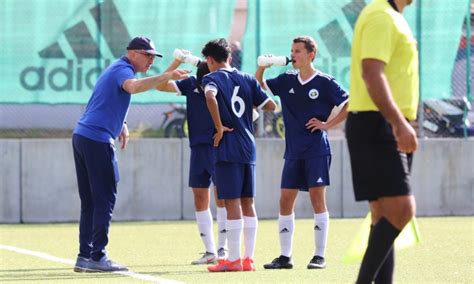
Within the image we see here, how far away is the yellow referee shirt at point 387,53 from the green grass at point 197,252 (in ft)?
8.42

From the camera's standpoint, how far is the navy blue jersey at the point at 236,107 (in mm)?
10344

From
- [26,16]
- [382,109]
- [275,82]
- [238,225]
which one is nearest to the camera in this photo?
[382,109]

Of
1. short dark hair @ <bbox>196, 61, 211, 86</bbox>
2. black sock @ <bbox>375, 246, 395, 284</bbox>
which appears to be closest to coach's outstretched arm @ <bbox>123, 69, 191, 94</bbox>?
short dark hair @ <bbox>196, 61, 211, 86</bbox>

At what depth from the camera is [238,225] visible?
10305 mm

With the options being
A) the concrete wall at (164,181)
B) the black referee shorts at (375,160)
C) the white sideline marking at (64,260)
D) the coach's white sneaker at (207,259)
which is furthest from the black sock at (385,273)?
the concrete wall at (164,181)

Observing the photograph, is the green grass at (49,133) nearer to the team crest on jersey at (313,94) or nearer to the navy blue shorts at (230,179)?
the team crest on jersey at (313,94)

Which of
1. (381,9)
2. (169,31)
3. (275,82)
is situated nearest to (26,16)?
(169,31)

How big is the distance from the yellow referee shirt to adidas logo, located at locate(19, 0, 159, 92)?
33.3 ft

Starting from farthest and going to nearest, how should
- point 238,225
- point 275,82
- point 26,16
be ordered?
point 26,16, point 275,82, point 238,225

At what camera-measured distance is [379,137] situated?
6.78 m

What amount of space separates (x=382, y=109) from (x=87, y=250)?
464cm

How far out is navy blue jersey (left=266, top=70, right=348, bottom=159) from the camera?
10867 mm

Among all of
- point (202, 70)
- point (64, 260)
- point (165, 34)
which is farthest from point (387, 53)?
point (165, 34)

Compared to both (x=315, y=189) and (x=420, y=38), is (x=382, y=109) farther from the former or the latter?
(x=420, y=38)
